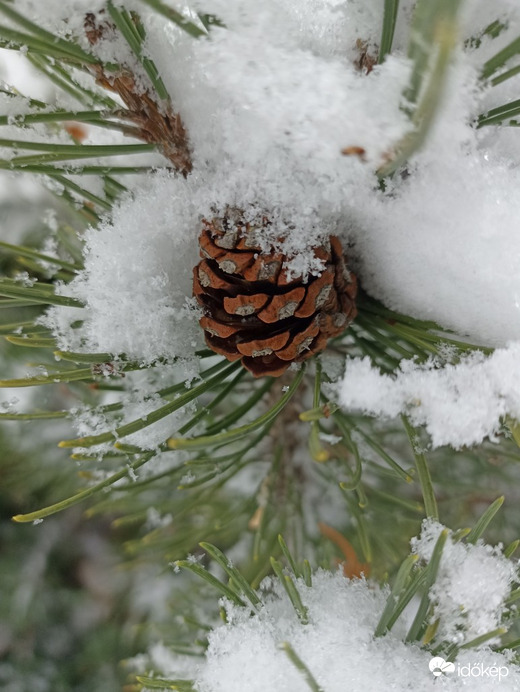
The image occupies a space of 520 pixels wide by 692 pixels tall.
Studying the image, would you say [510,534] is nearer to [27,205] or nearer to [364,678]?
[364,678]

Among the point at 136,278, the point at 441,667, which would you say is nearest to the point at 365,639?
the point at 441,667

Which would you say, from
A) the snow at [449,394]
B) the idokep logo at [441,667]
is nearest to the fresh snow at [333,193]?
the snow at [449,394]

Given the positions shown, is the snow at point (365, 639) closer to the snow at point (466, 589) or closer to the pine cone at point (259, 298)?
the snow at point (466, 589)

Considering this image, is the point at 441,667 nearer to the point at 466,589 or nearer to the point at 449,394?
the point at 466,589

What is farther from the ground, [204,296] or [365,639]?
[204,296]

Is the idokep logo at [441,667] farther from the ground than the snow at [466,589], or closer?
closer

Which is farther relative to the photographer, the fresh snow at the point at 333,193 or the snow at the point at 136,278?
the snow at the point at 136,278

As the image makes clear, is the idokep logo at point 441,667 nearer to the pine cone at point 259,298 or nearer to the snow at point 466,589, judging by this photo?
the snow at point 466,589
